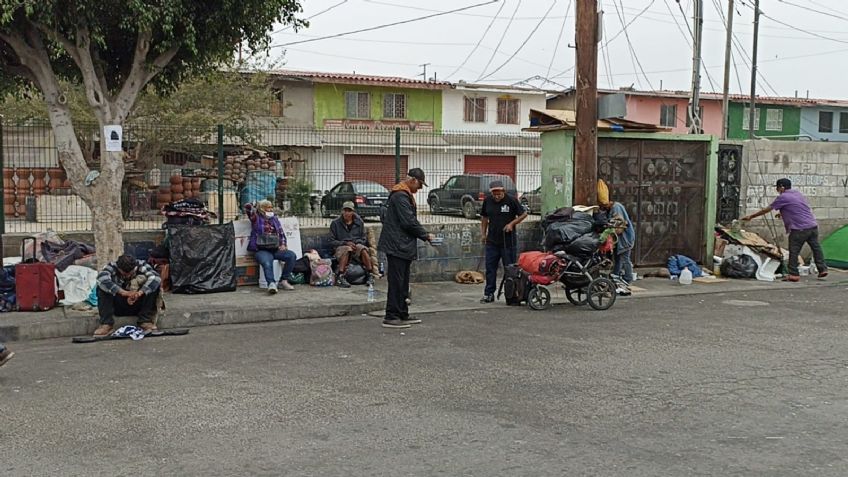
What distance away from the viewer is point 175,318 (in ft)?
33.3

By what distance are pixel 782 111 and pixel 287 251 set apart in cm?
4217

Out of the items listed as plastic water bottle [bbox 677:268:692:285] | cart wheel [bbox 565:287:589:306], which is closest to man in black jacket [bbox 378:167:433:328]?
cart wheel [bbox 565:287:589:306]

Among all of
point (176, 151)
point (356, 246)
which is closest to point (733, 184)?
point (356, 246)

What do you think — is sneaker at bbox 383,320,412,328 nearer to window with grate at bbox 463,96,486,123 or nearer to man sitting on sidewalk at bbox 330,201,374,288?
man sitting on sidewalk at bbox 330,201,374,288

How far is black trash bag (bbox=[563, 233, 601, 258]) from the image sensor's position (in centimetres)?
1117

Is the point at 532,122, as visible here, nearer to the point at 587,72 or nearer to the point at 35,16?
the point at 587,72

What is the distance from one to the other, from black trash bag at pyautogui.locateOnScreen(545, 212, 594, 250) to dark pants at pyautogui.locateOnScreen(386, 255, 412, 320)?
7.91 feet

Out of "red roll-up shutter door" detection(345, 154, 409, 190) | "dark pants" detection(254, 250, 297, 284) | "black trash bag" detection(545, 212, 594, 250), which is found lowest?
"dark pants" detection(254, 250, 297, 284)

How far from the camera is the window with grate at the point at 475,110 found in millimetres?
39000

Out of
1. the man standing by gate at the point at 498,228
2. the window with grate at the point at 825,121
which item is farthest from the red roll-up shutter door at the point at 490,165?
the window with grate at the point at 825,121

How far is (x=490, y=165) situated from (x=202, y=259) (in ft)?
27.5

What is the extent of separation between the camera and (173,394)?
664 cm

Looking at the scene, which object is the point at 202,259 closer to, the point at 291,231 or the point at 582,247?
the point at 291,231

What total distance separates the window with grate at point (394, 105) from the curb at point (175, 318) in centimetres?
2687
